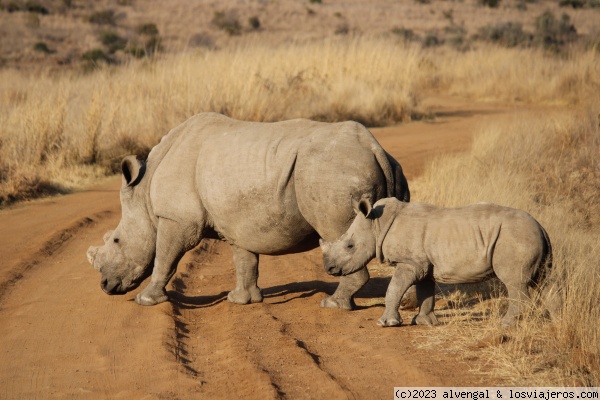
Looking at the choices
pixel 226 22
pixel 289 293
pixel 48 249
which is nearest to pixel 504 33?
pixel 226 22

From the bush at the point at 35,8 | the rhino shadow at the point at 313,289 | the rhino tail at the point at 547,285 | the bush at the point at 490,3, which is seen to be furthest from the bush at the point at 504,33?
the rhino tail at the point at 547,285

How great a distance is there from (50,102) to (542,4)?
187 feet

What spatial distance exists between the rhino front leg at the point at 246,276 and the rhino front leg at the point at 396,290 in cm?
169

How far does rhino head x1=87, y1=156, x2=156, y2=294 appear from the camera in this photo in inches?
316

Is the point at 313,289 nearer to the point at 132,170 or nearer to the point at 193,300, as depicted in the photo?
the point at 193,300

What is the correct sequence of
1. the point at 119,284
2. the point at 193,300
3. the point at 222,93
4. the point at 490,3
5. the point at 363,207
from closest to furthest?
the point at 363,207, the point at 119,284, the point at 193,300, the point at 222,93, the point at 490,3

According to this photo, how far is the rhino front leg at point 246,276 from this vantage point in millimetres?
8031

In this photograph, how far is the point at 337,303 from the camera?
7.58 metres

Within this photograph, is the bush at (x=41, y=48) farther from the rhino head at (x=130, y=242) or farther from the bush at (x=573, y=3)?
the bush at (x=573, y=3)

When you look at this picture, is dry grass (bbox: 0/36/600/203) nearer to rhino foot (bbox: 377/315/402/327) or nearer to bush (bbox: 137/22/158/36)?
rhino foot (bbox: 377/315/402/327)

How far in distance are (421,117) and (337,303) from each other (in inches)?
566

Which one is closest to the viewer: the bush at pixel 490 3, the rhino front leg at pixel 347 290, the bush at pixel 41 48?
the rhino front leg at pixel 347 290

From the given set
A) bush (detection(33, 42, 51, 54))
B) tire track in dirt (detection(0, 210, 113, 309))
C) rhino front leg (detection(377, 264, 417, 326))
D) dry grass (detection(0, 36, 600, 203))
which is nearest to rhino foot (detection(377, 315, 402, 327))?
rhino front leg (detection(377, 264, 417, 326))

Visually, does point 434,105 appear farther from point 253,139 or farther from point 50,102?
point 253,139
